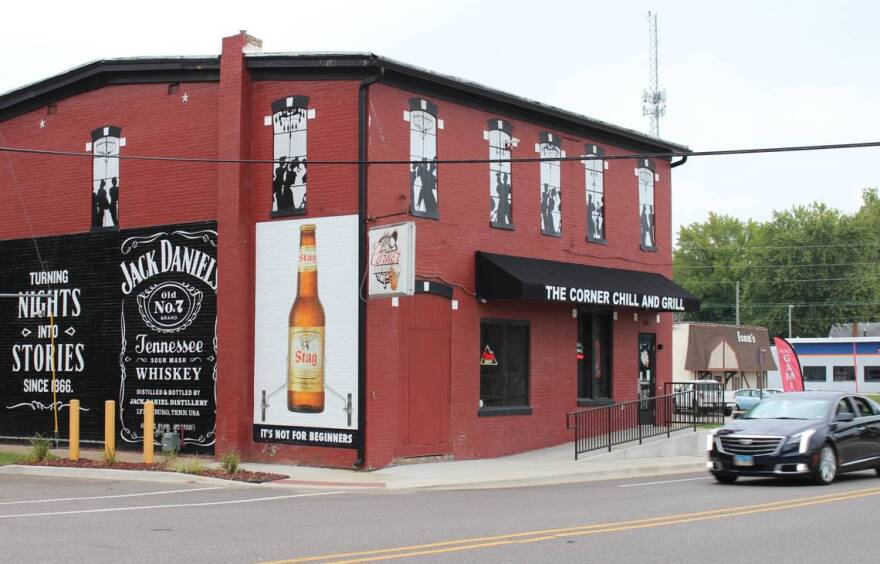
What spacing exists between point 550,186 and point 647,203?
181 inches

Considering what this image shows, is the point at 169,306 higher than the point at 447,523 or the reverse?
higher

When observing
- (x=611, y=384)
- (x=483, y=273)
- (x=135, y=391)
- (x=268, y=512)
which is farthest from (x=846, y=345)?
(x=268, y=512)

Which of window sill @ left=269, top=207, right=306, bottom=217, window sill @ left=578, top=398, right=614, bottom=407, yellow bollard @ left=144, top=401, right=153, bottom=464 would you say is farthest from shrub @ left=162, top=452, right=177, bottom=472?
window sill @ left=578, top=398, right=614, bottom=407

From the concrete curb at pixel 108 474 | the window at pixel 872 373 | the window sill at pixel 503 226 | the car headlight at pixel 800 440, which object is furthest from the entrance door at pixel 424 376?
the window at pixel 872 373

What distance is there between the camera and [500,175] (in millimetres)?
23906

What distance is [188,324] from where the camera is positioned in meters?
22.5

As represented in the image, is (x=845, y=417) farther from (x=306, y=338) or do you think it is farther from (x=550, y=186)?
(x=306, y=338)

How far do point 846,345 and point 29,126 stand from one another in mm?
49381

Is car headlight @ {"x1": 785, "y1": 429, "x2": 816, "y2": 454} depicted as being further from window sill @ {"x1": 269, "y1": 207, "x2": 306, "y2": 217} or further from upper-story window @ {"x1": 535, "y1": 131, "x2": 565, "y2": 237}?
window sill @ {"x1": 269, "y1": 207, "x2": 306, "y2": 217}

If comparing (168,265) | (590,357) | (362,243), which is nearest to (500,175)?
(362,243)

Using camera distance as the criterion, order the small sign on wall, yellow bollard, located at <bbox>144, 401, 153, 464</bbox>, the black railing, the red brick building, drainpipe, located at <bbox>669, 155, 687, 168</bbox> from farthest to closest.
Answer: drainpipe, located at <bbox>669, 155, 687, 168</bbox>, the black railing, the red brick building, yellow bollard, located at <bbox>144, 401, 153, 464</bbox>, the small sign on wall

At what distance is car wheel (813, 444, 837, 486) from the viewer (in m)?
17.2

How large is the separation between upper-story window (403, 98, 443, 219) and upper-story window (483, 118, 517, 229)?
68.8 inches

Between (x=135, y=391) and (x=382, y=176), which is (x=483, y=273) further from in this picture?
(x=135, y=391)
